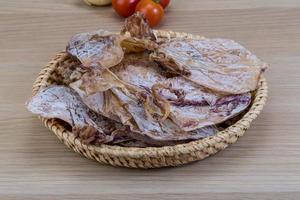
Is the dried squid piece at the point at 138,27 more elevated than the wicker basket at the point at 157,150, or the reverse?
the dried squid piece at the point at 138,27

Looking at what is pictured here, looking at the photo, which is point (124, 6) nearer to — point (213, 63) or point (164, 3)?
point (164, 3)

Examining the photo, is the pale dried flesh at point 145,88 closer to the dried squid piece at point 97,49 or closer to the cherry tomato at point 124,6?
the dried squid piece at point 97,49

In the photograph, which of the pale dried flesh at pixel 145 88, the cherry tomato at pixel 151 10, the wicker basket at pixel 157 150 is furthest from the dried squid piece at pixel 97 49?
the cherry tomato at pixel 151 10

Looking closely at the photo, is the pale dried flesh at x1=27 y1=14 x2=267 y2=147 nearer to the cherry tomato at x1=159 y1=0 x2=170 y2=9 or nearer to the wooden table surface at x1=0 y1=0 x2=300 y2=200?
the wooden table surface at x1=0 y1=0 x2=300 y2=200

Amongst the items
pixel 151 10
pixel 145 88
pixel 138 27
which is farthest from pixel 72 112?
pixel 151 10

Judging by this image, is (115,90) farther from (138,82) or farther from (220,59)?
(220,59)

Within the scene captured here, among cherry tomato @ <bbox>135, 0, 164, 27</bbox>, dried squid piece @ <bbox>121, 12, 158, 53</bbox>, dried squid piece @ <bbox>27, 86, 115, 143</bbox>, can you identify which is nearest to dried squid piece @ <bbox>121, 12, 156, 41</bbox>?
dried squid piece @ <bbox>121, 12, 158, 53</bbox>

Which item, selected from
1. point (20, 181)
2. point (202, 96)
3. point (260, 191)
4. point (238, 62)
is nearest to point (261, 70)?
point (238, 62)
